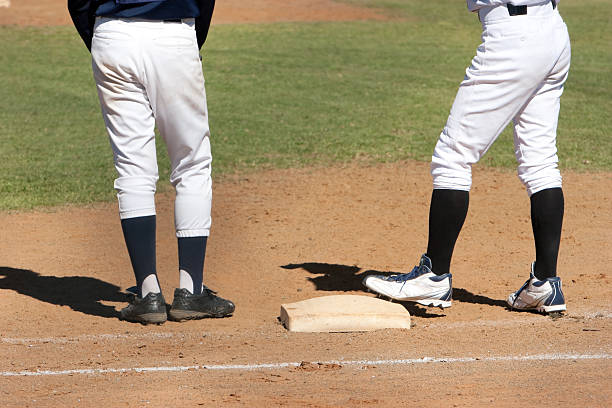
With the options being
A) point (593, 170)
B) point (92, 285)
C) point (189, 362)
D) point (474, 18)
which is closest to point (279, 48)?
point (474, 18)

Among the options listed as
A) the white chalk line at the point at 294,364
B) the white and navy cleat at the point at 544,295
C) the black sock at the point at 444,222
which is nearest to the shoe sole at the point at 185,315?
the white chalk line at the point at 294,364

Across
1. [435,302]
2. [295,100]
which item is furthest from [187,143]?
Result: [295,100]

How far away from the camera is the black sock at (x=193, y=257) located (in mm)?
4816

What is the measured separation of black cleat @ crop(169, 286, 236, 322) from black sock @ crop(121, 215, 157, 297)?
0.20 m

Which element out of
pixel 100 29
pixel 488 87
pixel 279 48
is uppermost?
pixel 100 29

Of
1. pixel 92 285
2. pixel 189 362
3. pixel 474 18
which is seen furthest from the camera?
pixel 474 18

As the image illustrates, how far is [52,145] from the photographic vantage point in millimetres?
10578

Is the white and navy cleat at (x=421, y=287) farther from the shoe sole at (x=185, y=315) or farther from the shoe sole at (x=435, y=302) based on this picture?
the shoe sole at (x=185, y=315)

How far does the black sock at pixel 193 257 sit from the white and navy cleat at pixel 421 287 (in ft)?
2.85

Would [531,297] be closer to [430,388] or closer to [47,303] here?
[430,388]

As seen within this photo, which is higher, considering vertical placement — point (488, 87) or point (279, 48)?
point (488, 87)

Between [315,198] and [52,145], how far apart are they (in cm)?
394

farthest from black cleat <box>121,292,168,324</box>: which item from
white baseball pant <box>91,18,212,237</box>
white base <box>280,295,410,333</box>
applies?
white base <box>280,295,410,333</box>

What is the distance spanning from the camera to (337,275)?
5.87 metres
